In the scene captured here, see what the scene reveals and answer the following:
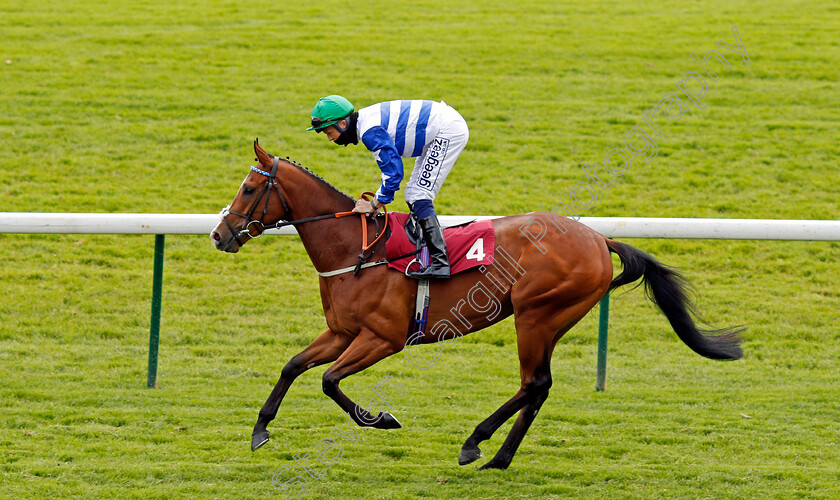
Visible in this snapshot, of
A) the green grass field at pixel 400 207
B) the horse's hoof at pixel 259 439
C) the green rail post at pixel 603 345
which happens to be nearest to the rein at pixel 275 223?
the horse's hoof at pixel 259 439

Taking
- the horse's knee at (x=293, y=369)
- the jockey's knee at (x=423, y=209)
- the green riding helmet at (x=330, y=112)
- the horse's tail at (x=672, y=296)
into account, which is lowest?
the horse's knee at (x=293, y=369)

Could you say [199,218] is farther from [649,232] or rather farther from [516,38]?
[516,38]

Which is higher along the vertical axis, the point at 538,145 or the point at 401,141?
the point at 401,141

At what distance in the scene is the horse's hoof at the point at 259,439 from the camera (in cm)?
429

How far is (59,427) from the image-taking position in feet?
15.9

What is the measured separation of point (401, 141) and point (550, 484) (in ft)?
5.96

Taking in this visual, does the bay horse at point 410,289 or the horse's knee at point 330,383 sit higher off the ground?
the bay horse at point 410,289

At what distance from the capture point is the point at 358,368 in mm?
4336

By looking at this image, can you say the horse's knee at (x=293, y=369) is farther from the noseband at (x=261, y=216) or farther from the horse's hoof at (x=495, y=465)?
the horse's hoof at (x=495, y=465)

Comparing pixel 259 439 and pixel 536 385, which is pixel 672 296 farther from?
pixel 259 439

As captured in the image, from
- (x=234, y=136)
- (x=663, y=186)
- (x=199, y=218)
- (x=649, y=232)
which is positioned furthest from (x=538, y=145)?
(x=199, y=218)

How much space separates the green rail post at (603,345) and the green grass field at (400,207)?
0.13 meters

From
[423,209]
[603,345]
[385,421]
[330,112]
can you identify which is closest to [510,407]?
[385,421]

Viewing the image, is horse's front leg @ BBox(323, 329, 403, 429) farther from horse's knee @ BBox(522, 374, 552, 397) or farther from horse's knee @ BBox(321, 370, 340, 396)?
horse's knee @ BBox(522, 374, 552, 397)
